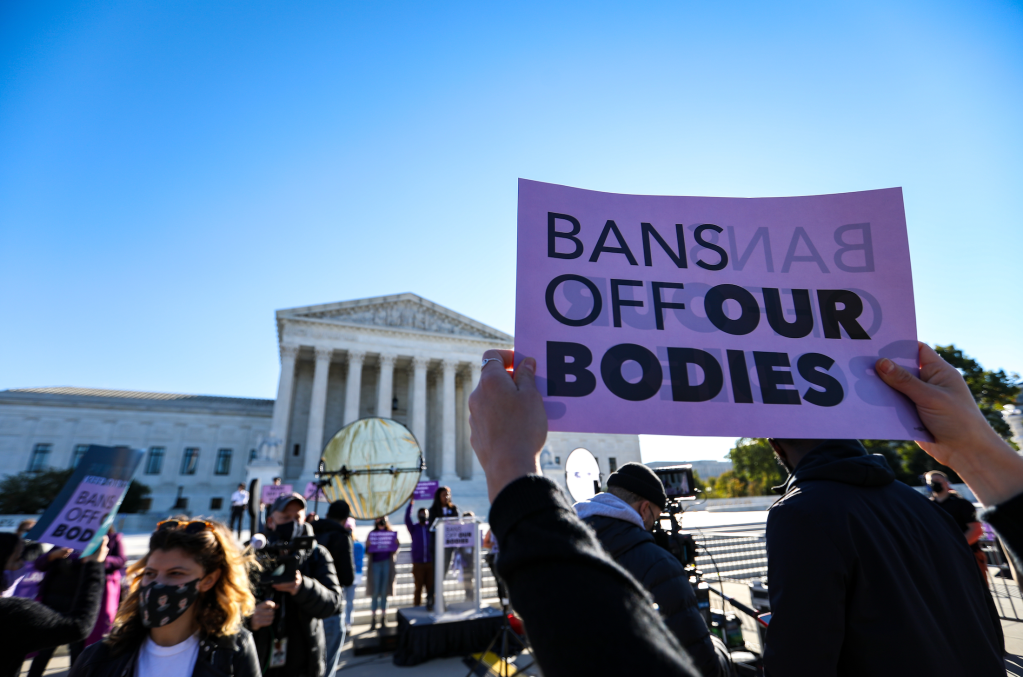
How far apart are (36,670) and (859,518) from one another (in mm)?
6665

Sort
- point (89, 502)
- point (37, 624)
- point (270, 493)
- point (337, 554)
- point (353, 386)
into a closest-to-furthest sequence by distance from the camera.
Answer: point (37, 624)
point (89, 502)
point (337, 554)
point (270, 493)
point (353, 386)

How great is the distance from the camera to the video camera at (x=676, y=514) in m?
4.67

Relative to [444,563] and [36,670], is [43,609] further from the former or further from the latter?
[444,563]

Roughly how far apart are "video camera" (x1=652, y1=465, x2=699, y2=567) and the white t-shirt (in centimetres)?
311

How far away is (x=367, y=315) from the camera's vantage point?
38.5m

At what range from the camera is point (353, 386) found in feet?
120

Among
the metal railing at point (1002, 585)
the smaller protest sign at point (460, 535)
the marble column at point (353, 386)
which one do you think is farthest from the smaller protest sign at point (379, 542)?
the marble column at point (353, 386)

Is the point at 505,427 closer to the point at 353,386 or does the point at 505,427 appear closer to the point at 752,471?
the point at 353,386

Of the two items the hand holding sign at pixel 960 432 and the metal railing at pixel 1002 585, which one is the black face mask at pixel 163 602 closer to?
the hand holding sign at pixel 960 432

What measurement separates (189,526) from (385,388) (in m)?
35.3

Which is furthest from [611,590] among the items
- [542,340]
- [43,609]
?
[43,609]

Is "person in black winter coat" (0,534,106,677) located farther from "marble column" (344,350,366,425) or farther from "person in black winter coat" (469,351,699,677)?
"marble column" (344,350,366,425)

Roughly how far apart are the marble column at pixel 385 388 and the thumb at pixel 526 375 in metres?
36.5

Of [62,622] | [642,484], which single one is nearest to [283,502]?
[62,622]
